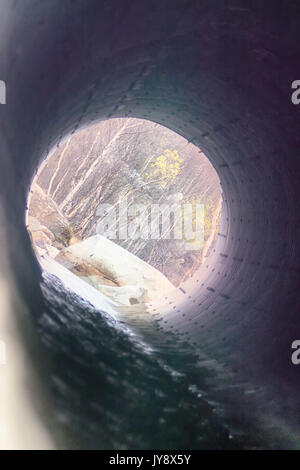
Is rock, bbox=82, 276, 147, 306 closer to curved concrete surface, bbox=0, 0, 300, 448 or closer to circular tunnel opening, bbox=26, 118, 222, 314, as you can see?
circular tunnel opening, bbox=26, 118, 222, 314

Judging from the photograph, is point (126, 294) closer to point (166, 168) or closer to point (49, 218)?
point (49, 218)

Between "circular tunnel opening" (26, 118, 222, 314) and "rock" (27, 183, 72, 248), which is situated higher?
"circular tunnel opening" (26, 118, 222, 314)

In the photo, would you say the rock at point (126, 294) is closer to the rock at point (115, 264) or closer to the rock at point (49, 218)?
the rock at point (115, 264)

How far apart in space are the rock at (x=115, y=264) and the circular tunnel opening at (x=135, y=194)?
5.75 ft

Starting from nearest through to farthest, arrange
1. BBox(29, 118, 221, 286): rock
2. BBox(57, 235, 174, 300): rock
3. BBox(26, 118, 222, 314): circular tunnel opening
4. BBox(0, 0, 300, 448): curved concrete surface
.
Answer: BBox(0, 0, 300, 448): curved concrete surface
BBox(57, 235, 174, 300): rock
BBox(26, 118, 222, 314): circular tunnel opening
BBox(29, 118, 221, 286): rock

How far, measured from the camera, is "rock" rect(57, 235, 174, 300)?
11.6 metres

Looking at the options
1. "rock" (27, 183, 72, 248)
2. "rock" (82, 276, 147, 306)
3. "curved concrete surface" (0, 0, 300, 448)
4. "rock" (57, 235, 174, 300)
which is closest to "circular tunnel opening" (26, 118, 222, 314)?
"rock" (27, 183, 72, 248)

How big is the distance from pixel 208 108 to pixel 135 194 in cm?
1418

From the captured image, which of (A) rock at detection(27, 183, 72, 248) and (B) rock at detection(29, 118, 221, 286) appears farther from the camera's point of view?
(B) rock at detection(29, 118, 221, 286)

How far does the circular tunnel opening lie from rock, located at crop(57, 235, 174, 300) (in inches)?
69.0

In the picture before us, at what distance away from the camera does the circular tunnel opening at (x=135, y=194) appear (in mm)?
16562

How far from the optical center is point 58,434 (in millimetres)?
1745

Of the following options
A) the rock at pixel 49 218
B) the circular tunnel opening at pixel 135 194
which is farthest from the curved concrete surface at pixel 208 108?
the circular tunnel opening at pixel 135 194
